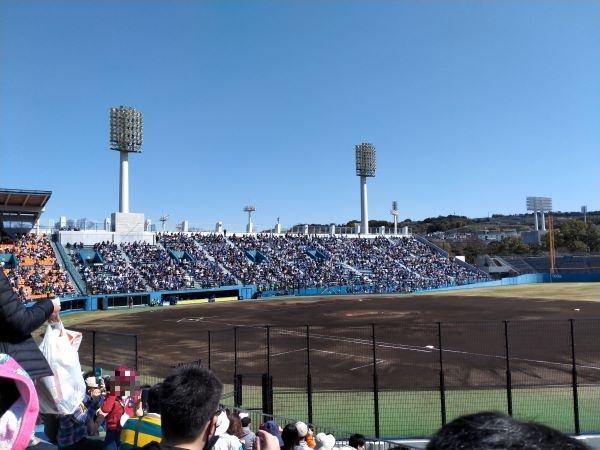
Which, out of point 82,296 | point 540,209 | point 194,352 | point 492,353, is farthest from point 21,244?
point 540,209

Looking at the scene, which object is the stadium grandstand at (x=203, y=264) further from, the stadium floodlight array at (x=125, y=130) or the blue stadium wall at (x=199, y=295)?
the stadium floodlight array at (x=125, y=130)

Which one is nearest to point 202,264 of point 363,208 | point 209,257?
point 209,257

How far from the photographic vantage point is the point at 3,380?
221 centimetres

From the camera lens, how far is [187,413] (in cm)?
265

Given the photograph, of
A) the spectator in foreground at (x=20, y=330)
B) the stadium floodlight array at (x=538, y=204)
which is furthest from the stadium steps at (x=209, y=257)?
the stadium floodlight array at (x=538, y=204)

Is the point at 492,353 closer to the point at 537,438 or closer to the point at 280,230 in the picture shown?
the point at 537,438

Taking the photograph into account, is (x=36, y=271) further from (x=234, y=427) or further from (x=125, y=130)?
(x=234, y=427)

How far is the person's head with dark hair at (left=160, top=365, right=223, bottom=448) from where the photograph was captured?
2.64m

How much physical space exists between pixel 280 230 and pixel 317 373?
5837cm

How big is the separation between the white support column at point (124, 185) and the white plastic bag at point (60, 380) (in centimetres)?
5991

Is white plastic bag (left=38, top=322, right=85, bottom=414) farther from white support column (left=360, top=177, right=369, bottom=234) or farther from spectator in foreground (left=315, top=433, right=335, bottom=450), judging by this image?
white support column (left=360, top=177, right=369, bottom=234)

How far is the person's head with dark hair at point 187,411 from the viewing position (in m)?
2.64

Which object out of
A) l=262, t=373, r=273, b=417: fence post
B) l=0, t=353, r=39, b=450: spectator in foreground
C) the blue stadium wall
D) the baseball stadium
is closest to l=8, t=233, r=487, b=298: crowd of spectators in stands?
the baseball stadium

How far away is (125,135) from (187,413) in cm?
6527
